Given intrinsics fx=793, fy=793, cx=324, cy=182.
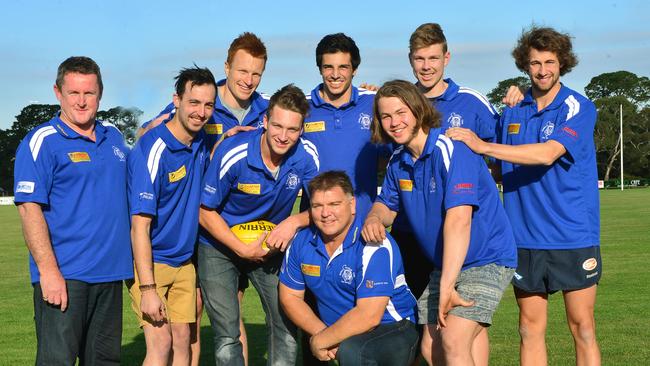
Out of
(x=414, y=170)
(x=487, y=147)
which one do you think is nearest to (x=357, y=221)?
(x=414, y=170)

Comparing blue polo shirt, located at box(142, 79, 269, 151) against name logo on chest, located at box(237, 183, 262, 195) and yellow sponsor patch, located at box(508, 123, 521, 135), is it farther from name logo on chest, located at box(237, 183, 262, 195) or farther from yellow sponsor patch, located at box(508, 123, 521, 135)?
yellow sponsor patch, located at box(508, 123, 521, 135)

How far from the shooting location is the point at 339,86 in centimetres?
681

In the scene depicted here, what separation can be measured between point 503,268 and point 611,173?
9971 cm

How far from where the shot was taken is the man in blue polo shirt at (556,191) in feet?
20.3

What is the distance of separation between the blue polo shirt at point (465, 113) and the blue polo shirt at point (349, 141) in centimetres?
43

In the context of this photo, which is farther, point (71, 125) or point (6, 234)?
point (6, 234)

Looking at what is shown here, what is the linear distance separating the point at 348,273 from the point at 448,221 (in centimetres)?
96

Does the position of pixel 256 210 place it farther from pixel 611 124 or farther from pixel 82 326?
pixel 611 124

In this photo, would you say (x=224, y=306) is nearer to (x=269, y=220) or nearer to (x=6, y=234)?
(x=269, y=220)

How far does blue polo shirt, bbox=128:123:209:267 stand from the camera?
582cm

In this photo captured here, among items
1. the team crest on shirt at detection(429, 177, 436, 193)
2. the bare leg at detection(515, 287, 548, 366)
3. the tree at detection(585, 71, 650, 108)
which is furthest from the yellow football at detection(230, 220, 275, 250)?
the tree at detection(585, 71, 650, 108)

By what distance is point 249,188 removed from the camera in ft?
20.5

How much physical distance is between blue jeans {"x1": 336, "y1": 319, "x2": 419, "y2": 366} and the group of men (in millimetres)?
13

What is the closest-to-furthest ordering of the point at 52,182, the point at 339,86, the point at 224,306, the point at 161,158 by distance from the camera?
1. the point at 52,182
2. the point at 161,158
3. the point at 224,306
4. the point at 339,86
